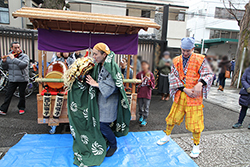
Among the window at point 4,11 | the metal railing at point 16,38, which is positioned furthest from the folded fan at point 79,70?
the window at point 4,11

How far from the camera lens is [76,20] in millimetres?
3311

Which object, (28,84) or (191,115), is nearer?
(191,115)

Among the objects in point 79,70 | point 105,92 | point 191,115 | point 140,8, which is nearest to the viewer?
point 105,92

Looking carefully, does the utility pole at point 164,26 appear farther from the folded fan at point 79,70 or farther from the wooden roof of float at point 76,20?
the folded fan at point 79,70

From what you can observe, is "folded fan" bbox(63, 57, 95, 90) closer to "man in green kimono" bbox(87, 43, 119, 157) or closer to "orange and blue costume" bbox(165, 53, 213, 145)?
"man in green kimono" bbox(87, 43, 119, 157)

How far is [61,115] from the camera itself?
3576 millimetres

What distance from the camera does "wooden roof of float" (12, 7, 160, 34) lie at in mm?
3191

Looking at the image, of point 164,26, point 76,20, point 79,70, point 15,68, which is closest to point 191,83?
point 79,70

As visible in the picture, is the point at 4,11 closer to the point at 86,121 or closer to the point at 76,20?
the point at 76,20

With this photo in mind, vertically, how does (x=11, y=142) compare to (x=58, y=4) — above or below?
below

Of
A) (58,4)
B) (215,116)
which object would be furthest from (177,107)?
(58,4)

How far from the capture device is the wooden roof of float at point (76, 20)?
3.19 m

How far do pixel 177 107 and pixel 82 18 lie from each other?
8.34ft

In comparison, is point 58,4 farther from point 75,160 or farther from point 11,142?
point 75,160
